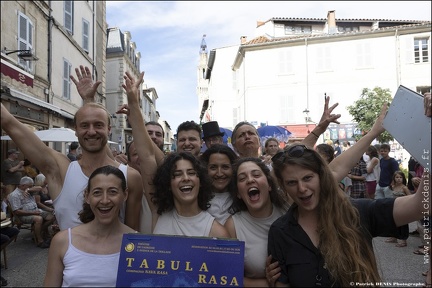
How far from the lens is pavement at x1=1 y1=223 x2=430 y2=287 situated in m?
4.79

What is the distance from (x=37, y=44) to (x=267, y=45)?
55.0ft

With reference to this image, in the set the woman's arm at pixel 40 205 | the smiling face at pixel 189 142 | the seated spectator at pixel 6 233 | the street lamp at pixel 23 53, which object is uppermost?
the street lamp at pixel 23 53

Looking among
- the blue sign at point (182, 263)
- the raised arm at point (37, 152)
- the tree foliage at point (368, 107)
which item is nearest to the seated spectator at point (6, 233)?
the raised arm at point (37, 152)

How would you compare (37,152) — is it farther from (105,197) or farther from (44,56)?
(44,56)

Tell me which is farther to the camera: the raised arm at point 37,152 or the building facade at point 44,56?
the building facade at point 44,56

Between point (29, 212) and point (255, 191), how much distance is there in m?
6.28

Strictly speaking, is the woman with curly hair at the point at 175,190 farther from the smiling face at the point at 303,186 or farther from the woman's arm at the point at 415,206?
the woman's arm at the point at 415,206

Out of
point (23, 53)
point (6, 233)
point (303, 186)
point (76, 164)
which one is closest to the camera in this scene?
point (303, 186)

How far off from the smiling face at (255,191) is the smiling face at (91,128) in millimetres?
1102

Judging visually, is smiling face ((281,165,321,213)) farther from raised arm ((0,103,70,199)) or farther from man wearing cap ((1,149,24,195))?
man wearing cap ((1,149,24,195))

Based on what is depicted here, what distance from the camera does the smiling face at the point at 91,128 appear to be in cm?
258

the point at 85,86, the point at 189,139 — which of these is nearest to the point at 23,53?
the point at 85,86

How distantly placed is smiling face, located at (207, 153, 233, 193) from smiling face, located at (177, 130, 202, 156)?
21.4 inches

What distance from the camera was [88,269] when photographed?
2020 mm
